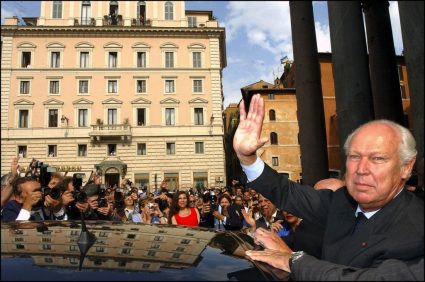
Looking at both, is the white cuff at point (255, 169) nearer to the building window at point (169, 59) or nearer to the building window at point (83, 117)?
the building window at point (83, 117)

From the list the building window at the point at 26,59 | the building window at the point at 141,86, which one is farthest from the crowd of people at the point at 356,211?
the building window at the point at 26,59

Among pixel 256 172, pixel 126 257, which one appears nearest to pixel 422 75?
pixel 256 172

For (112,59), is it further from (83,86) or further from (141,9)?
(141,9)

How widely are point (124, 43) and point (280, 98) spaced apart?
18.9 metres

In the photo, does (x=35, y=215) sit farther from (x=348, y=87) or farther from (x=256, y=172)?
(x=348, y=87)

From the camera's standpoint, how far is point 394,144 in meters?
2.05

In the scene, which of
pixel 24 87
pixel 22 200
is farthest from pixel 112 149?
pixel 22 200

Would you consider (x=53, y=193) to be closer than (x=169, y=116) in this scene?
Yes

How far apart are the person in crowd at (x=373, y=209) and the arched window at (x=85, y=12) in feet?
148

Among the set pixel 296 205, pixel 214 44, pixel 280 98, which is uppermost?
pixel 214 44

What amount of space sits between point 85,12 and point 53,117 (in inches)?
484

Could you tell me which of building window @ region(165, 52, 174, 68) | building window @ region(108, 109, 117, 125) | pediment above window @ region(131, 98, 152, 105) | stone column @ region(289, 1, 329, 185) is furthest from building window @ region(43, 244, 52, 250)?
building window @ region(165, 52, 174, 68)

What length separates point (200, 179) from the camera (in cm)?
→ 4019

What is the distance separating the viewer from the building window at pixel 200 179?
40031 mm
